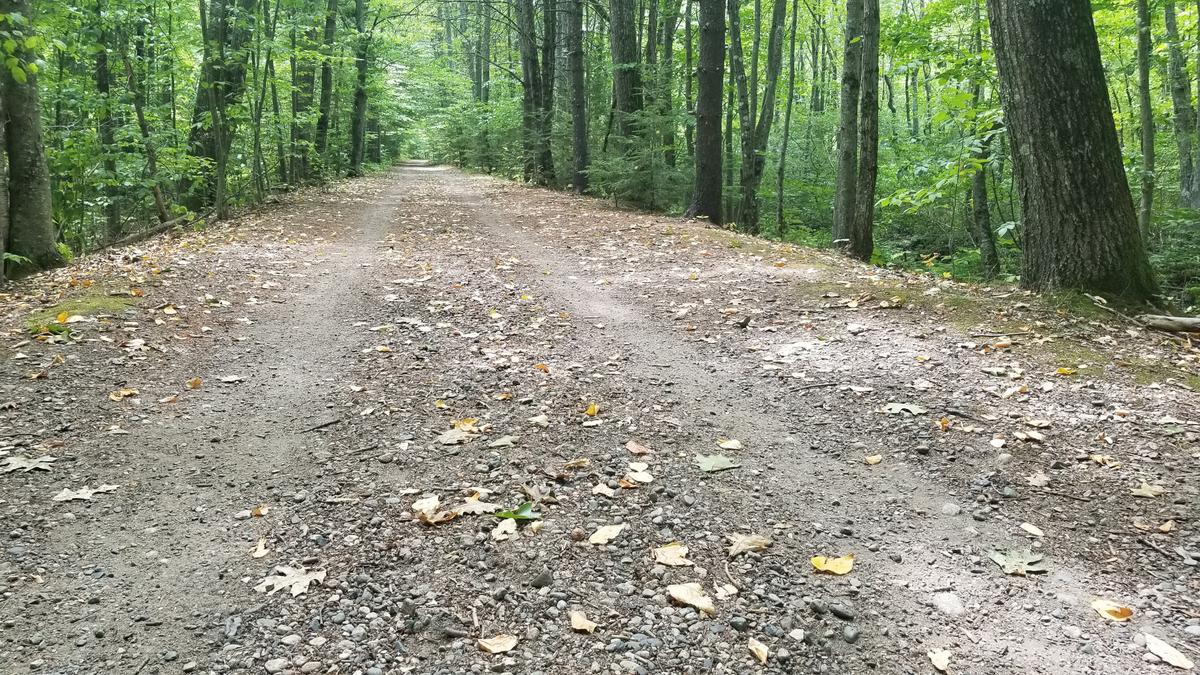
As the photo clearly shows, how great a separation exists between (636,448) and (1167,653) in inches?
89.7

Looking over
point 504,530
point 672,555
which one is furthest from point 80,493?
point 672,555

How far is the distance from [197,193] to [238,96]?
212cm

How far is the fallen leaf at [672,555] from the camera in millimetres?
2871

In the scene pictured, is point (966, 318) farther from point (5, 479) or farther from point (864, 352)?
point (5, 479)

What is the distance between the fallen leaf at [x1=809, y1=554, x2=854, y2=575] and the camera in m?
2.83

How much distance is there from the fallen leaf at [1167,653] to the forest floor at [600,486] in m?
0.01

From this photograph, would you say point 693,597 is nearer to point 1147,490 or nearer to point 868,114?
point 1147,490

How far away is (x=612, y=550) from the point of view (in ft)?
9.75

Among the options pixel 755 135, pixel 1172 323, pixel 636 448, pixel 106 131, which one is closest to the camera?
pixel 636 448

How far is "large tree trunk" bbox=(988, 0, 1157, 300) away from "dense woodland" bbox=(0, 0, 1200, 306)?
0.01 meters

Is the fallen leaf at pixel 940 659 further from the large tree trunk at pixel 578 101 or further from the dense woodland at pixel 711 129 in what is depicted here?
the large tree trunk at pixel 578 101

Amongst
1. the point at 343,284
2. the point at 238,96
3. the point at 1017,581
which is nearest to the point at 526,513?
the point at 1017,581

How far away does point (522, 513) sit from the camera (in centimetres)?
320

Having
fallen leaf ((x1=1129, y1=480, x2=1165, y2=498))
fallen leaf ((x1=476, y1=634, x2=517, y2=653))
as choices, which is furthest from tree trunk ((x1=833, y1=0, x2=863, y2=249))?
fallen leaf ((x1=476, y1=634, x2=517, y2=653))
